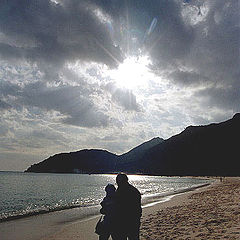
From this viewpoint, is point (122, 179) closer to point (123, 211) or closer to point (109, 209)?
point (123, 211)

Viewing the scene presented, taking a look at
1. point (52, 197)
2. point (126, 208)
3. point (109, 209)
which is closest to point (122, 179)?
point (126, 208)

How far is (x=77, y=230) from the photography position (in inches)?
501

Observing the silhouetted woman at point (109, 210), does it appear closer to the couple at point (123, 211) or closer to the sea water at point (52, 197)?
the couple at point (123, 211)

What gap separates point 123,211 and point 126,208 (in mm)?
109

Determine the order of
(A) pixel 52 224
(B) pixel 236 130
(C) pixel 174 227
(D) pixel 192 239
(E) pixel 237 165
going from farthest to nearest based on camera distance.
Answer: (B) pixel 236 130 < (E) pixel 237 165 < (A) pixel 52 224 < (C) pixel 174 227 < (D) pixel 192 239

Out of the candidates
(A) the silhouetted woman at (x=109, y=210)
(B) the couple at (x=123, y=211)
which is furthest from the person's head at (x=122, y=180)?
(A) the silhouetted woman at (x=109, y=210)

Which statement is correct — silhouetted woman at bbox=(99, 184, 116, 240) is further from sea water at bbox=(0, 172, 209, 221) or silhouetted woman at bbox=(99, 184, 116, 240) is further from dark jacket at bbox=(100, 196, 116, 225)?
sea water at bbox=(0, 172, 209, 221)

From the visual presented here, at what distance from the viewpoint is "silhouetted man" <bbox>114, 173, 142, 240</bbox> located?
578cm

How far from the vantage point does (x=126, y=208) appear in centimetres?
578

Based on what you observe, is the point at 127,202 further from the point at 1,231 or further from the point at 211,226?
the point at 1,231

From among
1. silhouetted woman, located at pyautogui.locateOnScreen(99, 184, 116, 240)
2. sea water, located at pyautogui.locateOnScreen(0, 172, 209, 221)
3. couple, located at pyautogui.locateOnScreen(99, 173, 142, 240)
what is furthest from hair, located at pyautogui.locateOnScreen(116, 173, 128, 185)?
sea water, located at pyautogui.locateOnScreen(0, 172, 209, 221)

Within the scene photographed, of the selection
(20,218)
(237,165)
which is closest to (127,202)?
(20,218)

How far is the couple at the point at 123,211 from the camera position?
5785mm

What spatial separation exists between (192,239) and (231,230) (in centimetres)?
162
